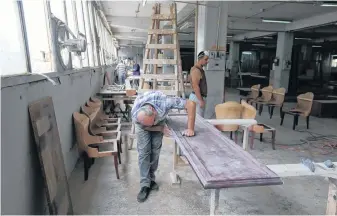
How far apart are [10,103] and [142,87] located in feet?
10.9

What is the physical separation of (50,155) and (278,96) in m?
5.75

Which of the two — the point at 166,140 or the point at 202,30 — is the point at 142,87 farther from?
the point at 202,30

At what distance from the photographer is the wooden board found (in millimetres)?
1825

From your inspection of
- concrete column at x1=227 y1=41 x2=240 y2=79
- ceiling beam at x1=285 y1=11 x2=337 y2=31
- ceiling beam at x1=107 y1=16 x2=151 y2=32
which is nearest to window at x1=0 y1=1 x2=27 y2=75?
ceiling beam at x1=107 y1=16 x2=151 y2=32

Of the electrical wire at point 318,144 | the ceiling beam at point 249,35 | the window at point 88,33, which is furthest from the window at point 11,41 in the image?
the ceiling beam at point 249,35

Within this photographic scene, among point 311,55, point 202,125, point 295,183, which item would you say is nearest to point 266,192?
point 295,183

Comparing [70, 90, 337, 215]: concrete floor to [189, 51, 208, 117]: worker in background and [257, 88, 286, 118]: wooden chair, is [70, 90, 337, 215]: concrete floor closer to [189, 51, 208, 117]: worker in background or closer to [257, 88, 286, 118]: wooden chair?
[189, 51, 208, 117]: worker in background

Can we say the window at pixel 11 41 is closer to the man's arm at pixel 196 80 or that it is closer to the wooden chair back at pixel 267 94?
the man's arm at pixel 196 80

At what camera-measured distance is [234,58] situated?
1423 cm

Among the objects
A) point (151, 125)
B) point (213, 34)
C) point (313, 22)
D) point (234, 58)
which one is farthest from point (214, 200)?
point (234, 58)

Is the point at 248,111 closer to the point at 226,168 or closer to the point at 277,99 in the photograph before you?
the point at 226,168

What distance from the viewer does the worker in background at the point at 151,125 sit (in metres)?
2.20

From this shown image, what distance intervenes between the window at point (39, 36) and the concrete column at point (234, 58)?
12652 mm

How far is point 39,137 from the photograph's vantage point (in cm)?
185
